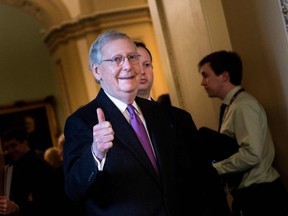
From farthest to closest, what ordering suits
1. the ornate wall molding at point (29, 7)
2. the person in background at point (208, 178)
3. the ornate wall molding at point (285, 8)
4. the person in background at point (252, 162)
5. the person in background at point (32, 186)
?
the ornate wall molding at point (29, 7)
the person in background at point (32, 186)
the person in background at point (252, 162)
the ornate wall molding at point (285, 8)
the person in background at point (208, 178)

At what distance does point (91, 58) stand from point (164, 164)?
0.59 m

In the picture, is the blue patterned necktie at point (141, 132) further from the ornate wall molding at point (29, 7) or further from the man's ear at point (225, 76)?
the ornate wall molding at point (29, 7)

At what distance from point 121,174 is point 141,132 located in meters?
0.25

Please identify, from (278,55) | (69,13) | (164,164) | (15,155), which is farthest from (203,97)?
(69,13)

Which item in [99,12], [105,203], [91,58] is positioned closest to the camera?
[105,203]

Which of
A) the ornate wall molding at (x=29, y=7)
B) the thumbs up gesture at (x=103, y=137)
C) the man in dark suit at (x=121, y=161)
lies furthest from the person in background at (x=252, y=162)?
the ornate wall molding at (x=29, y=7)

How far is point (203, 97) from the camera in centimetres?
414

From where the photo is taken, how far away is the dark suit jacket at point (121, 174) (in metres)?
→ 1.89

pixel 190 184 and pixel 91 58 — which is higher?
pixel 91 58

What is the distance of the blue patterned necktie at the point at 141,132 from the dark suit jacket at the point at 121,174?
0.03 meters

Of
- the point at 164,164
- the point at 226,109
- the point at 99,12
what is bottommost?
the point at 164,164

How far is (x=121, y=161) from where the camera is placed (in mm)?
1976

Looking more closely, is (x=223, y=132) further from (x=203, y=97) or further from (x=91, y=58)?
(x=91, y=58)

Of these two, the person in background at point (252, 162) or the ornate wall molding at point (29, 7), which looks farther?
the ornate wall molding at point (29, 7)
